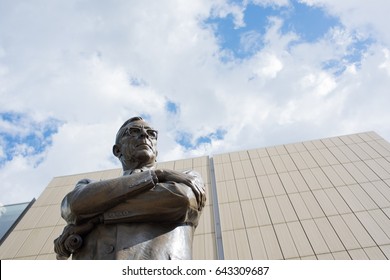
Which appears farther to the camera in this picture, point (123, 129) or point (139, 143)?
point (123, 129)

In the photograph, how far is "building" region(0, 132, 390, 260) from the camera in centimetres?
942

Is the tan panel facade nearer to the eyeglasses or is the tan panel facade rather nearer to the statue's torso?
the eyeglasses

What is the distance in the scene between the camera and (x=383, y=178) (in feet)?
38.0

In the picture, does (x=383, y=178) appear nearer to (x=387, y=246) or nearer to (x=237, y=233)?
(x=387, y=246)

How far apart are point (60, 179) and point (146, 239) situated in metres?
14.2

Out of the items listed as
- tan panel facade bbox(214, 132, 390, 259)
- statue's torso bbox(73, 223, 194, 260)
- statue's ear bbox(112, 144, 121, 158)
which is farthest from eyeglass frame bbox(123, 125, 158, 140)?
tan panel facade bbox(214, 132, 390, 259)

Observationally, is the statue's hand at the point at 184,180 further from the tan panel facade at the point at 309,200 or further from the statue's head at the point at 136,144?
the tan panel facade at the point at 309,200

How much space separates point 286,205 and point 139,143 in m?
8.97

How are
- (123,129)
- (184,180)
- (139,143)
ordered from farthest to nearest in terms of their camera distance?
(123,129), (139,143), (184,180)

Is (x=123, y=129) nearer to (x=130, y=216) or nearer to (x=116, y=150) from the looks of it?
(x=116, y=150)

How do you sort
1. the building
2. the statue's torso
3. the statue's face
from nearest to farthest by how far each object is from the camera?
the statue's torso
the statue's face
the building

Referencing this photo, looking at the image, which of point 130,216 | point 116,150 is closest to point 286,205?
point 116,150

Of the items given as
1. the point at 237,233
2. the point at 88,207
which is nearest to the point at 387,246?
the point at 237,233

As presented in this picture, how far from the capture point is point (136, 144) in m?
3.07
